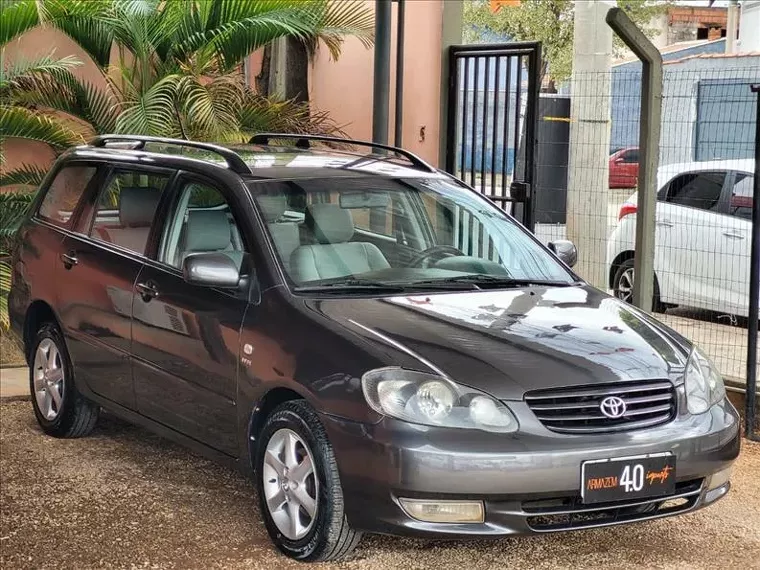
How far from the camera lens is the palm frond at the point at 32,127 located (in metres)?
9.39

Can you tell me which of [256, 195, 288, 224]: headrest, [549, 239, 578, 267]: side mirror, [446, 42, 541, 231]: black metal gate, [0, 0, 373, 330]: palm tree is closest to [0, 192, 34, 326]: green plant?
[0, 0, 373, 330]: palm tree

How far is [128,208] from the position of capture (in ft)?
20.5

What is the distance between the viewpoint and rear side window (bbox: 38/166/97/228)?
6813 millimetres

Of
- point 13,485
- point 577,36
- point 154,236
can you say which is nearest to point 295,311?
point 154,236

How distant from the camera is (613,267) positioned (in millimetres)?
11406

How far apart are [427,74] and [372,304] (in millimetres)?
7205

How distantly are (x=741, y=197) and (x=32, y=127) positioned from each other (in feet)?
18.6

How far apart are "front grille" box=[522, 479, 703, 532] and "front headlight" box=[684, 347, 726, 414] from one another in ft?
0.99

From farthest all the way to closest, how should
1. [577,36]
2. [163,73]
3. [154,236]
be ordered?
1. [577,36]
2. [163,73]
3. [154,236]

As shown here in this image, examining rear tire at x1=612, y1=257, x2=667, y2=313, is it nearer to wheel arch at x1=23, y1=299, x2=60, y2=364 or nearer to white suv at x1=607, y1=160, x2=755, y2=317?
white suv at x1=607, y1=160, x2=755, y2=317

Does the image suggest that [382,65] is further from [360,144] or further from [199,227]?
[199,227]

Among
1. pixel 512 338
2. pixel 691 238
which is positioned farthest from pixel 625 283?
pixel 512 338

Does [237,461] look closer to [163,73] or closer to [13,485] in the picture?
[13,485]

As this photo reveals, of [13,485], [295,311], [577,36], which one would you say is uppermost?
[577,36]
